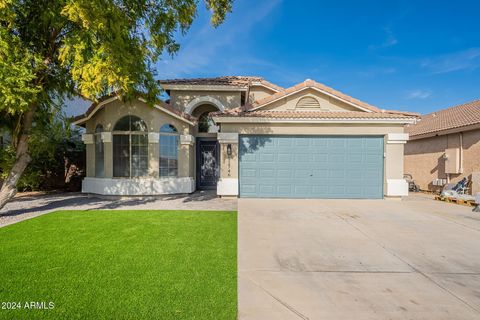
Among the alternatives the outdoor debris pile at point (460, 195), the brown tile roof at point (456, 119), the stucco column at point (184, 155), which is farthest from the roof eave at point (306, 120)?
the brown tile roof at point (456, 119)

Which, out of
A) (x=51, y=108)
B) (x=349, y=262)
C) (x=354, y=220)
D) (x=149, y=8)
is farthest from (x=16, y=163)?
(x=354, y=220)

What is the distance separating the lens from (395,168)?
10.3m

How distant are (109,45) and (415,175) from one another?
58.7ft

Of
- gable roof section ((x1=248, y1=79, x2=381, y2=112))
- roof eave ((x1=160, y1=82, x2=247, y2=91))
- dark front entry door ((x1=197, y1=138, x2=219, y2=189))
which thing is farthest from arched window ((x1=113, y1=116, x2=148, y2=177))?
gable roof section ((x1=248, y1=79, x2=381, y2=112))

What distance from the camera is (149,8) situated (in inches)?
321

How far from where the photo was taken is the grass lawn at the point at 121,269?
9.49 ft

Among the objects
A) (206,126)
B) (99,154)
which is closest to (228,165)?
(206,126)

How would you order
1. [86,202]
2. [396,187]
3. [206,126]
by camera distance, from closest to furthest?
[86,202] → [396,187] → [206,126]

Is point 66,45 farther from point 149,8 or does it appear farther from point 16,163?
point 16,163

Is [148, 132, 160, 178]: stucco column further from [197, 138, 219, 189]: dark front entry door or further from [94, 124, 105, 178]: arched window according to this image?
[197, 138, 219, 189]: dark front entry door

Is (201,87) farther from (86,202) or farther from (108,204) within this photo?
(86,202)

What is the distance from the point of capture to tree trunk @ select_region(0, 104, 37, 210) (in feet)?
23.9

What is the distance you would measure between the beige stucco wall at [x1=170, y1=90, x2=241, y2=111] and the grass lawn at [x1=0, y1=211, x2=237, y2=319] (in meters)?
8.52

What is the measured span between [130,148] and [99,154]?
1754mm
